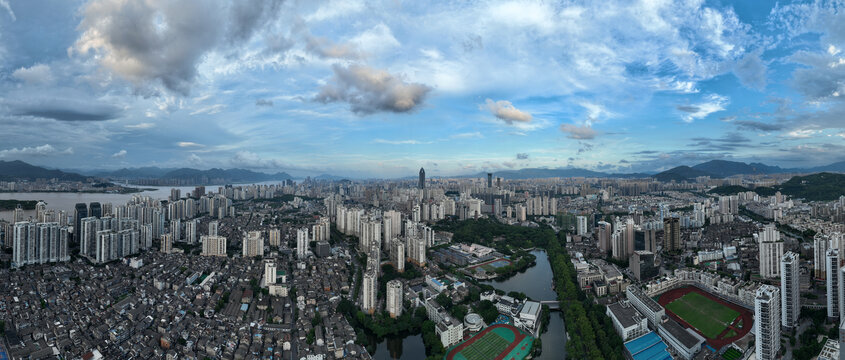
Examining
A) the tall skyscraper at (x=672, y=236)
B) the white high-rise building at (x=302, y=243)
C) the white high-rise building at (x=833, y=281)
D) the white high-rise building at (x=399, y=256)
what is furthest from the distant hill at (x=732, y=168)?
the white high-rise building at (x=302, y=243)

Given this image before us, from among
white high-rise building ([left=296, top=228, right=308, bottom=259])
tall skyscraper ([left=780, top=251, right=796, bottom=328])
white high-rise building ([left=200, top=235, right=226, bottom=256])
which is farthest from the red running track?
white high-rise building ([left=200, top=235, right=226, bottom=256])

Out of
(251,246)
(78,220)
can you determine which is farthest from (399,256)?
(78,220)

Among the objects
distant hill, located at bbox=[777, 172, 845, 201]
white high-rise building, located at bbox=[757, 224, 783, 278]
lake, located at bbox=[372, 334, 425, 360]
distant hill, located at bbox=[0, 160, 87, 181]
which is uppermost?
distant hill, located at bbox=[0, 160, 87, 181]

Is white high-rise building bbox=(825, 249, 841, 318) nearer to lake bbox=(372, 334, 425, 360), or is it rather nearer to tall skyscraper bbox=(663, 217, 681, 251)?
tall skyscraper bbox=(663, 217, 681, 251)

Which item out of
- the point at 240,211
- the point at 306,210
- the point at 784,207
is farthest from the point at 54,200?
the point at 784,207

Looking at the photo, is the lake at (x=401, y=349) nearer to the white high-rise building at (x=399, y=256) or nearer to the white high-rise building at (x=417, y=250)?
the white high-rise building at (x=399, y=256)

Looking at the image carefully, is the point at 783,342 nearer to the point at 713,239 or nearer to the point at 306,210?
the point at 713,239
